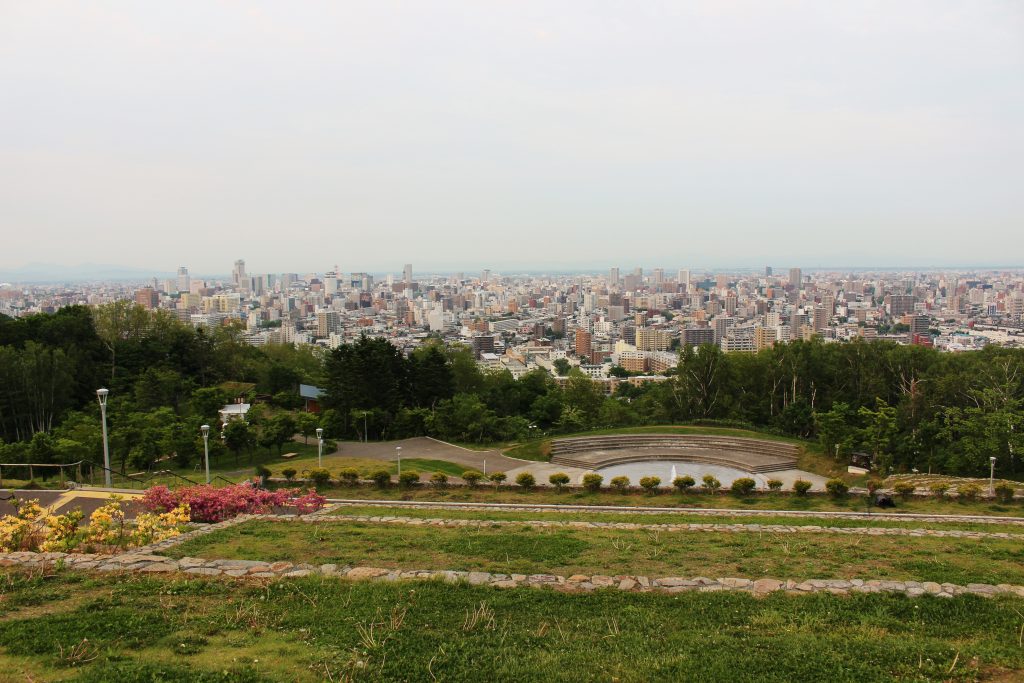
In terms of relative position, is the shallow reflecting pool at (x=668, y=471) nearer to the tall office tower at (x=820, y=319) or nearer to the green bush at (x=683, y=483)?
the green bush at (x=683, y=483)

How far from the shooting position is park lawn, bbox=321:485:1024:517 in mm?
13188

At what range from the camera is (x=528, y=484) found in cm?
1523

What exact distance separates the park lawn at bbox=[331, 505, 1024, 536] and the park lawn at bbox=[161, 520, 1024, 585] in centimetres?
145

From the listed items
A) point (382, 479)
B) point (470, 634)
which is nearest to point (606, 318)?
point (382, 479)

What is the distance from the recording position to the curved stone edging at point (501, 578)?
6082 mm

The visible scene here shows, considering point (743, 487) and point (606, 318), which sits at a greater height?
point (743, 487)

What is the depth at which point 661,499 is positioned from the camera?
14273 mm

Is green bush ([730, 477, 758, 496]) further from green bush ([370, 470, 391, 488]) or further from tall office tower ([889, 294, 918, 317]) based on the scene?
tall office tower ([889, 294, 918, 317])

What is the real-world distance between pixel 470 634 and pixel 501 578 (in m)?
1.23

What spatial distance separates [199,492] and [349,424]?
49.3 ft

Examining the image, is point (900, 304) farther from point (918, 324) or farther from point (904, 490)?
point (904, 490)

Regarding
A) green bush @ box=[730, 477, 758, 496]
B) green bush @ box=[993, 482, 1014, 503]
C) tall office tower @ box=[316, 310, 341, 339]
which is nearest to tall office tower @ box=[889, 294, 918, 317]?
tall office tower @ box=[316, 310, 341, 339]

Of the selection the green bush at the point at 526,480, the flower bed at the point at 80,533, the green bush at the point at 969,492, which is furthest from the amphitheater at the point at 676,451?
the flower bed at the point at 80,533

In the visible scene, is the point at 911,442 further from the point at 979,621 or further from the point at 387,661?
the point at 387,661
